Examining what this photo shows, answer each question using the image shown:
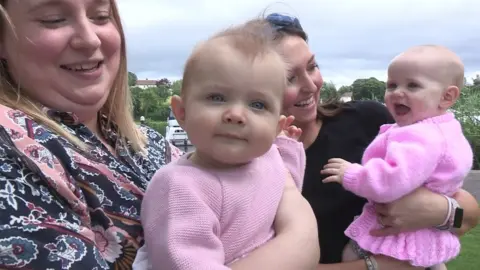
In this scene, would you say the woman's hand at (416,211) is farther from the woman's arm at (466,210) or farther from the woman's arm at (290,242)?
the woman's arm at (290,242)

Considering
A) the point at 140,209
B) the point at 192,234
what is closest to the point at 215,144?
the point at 192,234

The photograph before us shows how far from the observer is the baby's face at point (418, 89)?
10.4 ft

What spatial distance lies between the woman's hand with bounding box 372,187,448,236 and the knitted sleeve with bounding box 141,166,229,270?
59.5 inches

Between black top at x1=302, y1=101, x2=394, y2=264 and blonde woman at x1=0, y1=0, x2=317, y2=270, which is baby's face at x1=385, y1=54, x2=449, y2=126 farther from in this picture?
blonde woman at x1=0, y1=0, x2=317, y2=270

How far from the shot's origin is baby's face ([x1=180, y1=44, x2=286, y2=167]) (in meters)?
1.95

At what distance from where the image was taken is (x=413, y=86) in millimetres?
3199

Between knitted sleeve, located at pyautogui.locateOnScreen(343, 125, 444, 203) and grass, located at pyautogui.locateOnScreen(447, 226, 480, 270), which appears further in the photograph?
grass, located at pyautogui.locateOnScreen(447, 226, 480, 270)

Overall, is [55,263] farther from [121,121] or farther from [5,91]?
[121,121]

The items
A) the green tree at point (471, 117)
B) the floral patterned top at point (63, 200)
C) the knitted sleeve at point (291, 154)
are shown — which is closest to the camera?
the floral patterned top at point (63, 200)

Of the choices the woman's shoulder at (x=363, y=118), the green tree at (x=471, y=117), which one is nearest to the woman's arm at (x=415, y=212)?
the woman's shoulder at (x=363, y=118)

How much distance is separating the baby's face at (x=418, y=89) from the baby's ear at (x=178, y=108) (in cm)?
161

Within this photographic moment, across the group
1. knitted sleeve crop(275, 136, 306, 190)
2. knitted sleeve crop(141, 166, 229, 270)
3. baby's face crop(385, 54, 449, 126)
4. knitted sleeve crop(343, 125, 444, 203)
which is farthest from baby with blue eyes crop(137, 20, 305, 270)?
baby's face crop(385, 54, 449, 126)

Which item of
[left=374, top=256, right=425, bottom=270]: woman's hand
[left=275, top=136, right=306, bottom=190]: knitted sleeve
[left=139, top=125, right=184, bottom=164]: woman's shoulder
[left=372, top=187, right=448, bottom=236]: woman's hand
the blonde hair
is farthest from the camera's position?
[left=374, top=256, right=425, bottom=270]: woman's hand

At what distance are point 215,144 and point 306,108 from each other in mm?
1597
